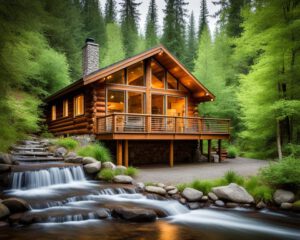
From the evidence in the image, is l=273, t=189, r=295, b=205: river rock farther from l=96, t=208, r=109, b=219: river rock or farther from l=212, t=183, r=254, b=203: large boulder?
l=96, t=208, r=109, b=219: river rock

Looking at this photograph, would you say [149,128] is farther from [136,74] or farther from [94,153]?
[136,74]

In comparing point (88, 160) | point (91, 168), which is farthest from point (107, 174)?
point (88, 160)

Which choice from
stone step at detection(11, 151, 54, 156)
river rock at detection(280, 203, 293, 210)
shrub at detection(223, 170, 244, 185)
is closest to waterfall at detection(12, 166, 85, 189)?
stone step at detection(11, 151, 54, 156)

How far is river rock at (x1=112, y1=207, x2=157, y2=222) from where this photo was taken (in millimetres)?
7090

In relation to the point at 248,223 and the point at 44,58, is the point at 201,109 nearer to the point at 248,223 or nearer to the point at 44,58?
the point at 44,58

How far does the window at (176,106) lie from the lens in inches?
724

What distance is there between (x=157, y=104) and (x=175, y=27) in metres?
23.6

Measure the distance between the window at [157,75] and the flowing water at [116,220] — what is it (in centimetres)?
868

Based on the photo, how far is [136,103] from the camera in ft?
55.1

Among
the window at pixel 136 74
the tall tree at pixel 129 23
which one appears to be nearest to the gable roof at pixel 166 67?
the window at pixel 136 74

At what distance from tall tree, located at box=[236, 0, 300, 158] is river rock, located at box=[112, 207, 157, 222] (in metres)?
8.46

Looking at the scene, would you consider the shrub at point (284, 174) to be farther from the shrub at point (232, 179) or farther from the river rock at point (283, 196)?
the shrub at point (232, 179)

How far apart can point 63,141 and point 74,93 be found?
421 centimetres

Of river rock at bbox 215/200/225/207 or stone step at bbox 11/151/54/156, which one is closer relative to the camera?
river rock at bbox 215/200/225/207
